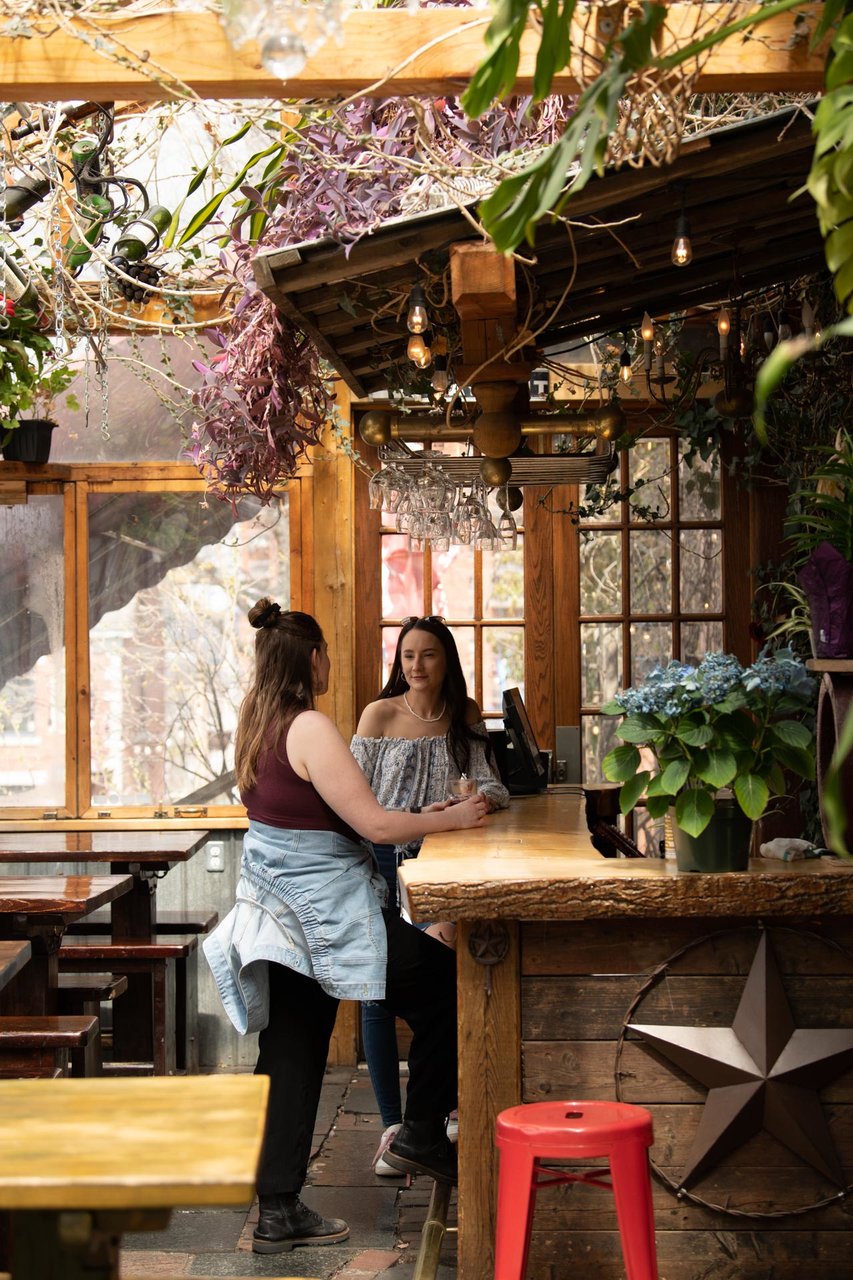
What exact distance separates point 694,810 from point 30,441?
355cm

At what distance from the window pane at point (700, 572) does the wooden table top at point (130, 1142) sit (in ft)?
13.7

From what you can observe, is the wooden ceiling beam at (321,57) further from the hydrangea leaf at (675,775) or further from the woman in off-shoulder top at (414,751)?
the woman in off-shoulder top at (414,751)

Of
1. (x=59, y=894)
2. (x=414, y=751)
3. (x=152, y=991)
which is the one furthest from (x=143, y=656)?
(x=59, y=894)

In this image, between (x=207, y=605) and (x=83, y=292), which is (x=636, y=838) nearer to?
(x=207, y=605)

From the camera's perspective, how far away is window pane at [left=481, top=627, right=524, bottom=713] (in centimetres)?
600

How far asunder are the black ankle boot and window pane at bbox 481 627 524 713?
8.09 feet

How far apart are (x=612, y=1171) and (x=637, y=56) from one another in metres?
1.84

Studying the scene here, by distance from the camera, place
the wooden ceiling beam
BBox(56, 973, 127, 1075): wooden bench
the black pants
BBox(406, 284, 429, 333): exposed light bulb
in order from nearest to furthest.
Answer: the wooden ceiling beam, BBox(406, 284, 429, 333): exposed light bulb, the black pants, BBox(56, 973, 127, 1075): wooden bench

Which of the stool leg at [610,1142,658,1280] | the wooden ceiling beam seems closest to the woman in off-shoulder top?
the stool leg at [610,1142,658,1280]

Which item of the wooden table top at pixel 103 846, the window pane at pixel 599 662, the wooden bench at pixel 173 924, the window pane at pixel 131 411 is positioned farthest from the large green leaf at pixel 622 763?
the window pane at pixel 131 411

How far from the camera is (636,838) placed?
604cm

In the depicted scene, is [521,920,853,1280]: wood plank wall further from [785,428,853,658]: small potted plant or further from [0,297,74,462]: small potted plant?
[0,297,74,462]: small potted plant

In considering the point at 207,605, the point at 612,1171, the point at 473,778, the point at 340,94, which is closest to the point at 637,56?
the point at 340,94

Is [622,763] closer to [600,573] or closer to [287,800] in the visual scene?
[287,800]
